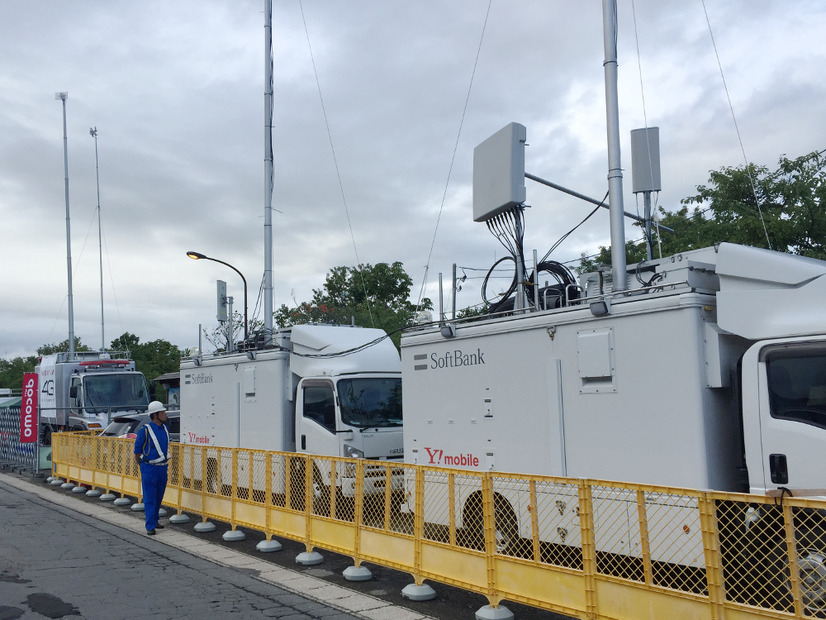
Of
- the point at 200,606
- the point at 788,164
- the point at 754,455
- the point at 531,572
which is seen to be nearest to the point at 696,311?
the point at 754,455

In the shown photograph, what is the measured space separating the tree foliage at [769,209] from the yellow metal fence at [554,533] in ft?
33.1

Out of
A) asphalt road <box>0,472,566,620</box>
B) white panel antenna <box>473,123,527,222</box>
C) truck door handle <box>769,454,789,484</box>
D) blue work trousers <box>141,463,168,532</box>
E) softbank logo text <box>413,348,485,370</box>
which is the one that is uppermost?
white panel antenna <box>473,123,527,222</box>

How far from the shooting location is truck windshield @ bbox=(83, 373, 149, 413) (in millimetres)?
25033

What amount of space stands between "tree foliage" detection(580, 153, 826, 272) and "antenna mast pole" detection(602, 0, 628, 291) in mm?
8030

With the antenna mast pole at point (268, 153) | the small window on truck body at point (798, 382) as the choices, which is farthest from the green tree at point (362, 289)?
the small window on truck body at point (798, 382)

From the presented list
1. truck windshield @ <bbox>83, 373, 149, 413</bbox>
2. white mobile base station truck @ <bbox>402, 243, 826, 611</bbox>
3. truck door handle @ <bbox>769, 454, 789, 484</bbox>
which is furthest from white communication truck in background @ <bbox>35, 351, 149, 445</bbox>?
truck door handle @ <bbox>769, 454, 789, 484</bbox>

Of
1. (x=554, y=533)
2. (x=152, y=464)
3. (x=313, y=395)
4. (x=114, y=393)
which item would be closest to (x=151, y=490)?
(x=152, y=464)

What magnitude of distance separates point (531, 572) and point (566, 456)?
1448 millimetres

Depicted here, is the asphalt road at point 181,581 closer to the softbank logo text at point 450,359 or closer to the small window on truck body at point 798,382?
the softbank logo text at point 450,359

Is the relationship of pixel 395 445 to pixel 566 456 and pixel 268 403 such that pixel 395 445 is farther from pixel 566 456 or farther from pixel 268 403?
pixel 566 456

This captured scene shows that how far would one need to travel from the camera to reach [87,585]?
830cm

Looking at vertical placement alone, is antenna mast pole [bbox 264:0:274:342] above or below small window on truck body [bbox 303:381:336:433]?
above

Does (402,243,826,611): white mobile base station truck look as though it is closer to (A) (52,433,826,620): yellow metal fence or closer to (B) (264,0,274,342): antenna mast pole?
(A) (52,433,826,620): yellow metal fence

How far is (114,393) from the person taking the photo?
84.1ft
